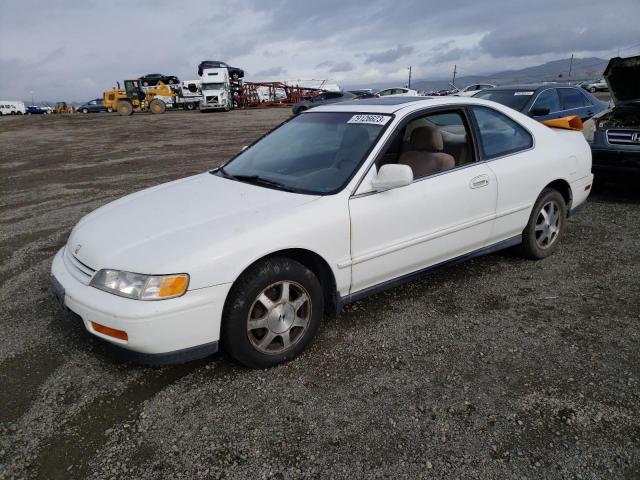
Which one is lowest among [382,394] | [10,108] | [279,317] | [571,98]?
[382,394]

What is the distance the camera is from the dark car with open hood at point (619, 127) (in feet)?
19.0

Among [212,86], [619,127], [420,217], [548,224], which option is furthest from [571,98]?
[212,86]

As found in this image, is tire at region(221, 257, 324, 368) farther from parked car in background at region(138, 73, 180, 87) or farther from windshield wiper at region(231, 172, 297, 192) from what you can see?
parked car in background at region(138, 73, 180, 87)

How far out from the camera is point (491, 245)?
12.2 feet

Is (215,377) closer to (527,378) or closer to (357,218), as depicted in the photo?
(357,218)

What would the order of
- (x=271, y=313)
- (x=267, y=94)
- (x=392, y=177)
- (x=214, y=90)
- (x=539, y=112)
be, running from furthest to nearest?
(x=267, y=94), (x=214, y=90), (x=539, y=112), (x=392, y=177), (x=271, y=313)

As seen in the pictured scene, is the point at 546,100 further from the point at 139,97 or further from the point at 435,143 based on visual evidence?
the point at 139,97

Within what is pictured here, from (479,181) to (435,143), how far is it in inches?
17.1

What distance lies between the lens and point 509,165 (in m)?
3.64

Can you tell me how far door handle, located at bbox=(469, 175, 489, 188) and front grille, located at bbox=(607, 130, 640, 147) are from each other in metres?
3.57

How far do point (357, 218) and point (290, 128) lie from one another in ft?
4.30

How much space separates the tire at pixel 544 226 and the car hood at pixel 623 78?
3.30 metres

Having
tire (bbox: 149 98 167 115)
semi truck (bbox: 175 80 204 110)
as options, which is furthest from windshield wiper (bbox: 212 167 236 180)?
semi truck (bbox: 175 80 204 110)

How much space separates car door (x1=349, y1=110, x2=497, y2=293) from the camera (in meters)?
2.90
